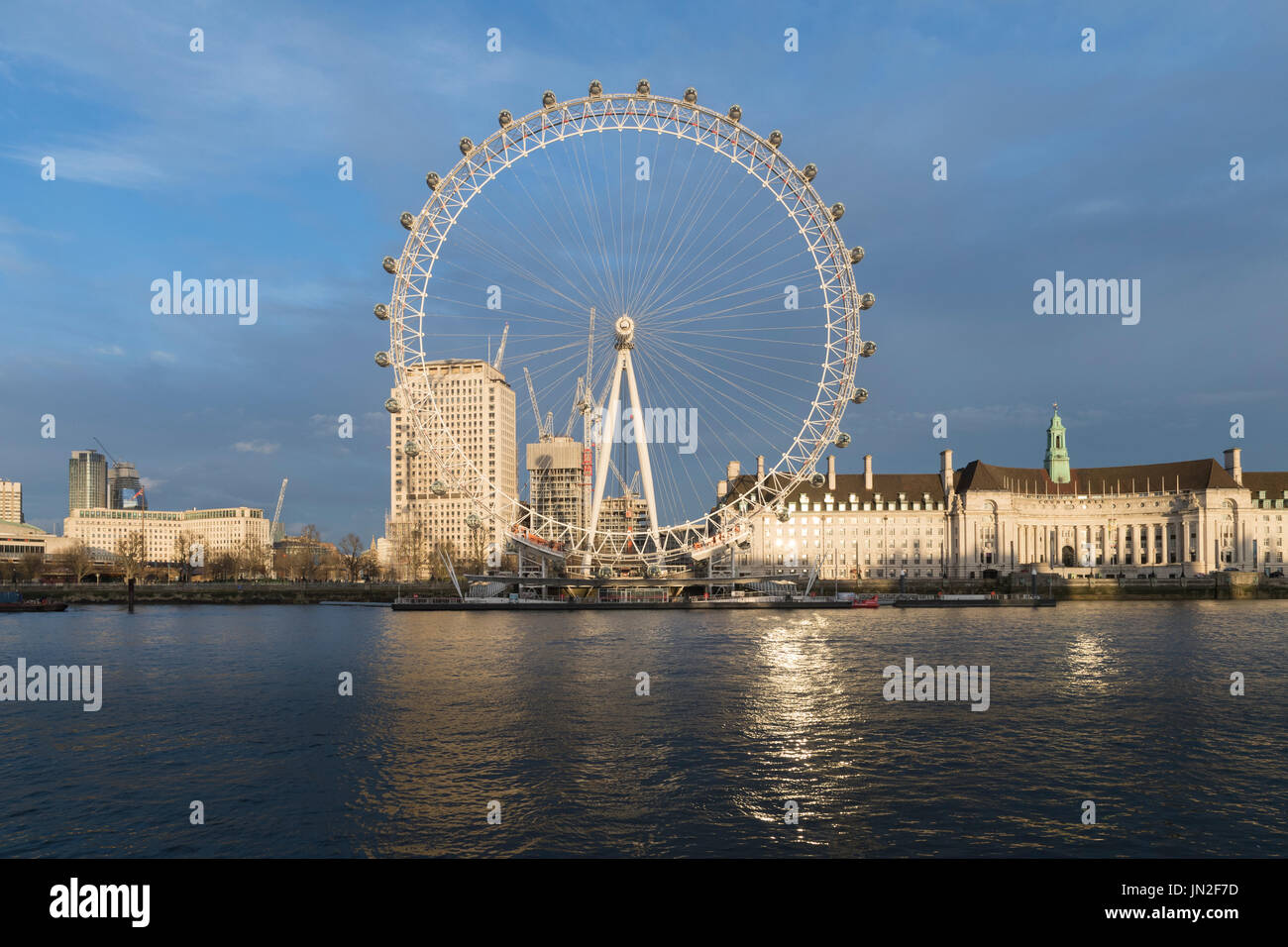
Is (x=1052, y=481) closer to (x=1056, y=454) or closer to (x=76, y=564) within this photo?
(x=1056, y=454)

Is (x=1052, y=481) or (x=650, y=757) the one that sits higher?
(x=1052, y=481)

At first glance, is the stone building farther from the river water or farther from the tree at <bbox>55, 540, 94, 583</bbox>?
the tree at <bbox>55, 540, 94, 583</bbox>

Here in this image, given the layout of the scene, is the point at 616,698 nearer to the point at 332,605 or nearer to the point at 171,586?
the point at 332,605

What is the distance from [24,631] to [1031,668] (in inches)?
3151

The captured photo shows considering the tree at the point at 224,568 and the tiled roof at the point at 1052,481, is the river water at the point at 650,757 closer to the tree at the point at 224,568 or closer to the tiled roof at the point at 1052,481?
the tiled roof at the point at 1052,481

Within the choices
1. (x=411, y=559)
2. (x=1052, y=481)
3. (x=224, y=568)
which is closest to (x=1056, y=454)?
(x=1052, y=481)

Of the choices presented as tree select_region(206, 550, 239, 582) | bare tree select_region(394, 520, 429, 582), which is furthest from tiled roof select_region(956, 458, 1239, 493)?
tree select_region(206, 550, 239, 582)

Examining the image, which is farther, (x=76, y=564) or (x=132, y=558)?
(x=76, y=564)

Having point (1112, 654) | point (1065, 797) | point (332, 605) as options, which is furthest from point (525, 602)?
point (1065, 797)

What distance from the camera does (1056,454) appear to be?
602 feet

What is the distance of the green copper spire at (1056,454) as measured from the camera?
180 m

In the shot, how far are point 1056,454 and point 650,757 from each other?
588 ft
